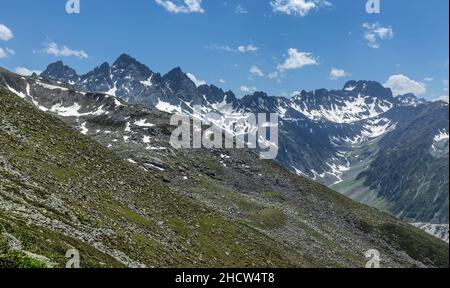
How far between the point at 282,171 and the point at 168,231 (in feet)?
382

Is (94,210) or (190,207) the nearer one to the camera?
(94,210)

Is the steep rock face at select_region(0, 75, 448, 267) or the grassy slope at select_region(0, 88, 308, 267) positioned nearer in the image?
the grassy slope at select_region(0, 88, 308, 267)

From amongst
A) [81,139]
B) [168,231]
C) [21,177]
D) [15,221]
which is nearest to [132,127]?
[81,139]

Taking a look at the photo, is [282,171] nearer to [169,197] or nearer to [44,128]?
[169,197]

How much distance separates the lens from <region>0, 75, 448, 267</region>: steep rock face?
194ft

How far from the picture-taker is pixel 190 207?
9331 cm

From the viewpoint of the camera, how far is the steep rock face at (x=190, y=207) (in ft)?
194

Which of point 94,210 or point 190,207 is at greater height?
point 94,210

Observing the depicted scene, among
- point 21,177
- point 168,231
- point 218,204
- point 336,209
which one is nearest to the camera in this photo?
point 21,177

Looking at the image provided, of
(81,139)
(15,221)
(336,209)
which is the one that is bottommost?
(336,209)

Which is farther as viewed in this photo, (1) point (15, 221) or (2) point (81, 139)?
(2) point (81, 139)

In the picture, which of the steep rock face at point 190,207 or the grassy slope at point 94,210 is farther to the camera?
the steep rock face at point 190,207

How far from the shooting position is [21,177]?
54469 millimetres
